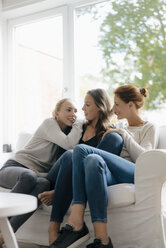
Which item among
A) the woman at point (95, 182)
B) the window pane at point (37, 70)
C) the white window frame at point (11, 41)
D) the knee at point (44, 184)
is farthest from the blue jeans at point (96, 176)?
the window pane at point (37, 70)

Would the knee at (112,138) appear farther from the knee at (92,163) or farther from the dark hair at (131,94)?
the dark hair at (131,94)

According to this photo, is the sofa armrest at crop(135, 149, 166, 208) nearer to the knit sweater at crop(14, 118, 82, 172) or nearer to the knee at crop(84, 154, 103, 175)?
the knee at crop(84, 154, 103, 175)

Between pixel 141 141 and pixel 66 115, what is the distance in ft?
1.97

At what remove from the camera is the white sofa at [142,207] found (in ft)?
5.58

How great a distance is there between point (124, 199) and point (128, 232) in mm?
186

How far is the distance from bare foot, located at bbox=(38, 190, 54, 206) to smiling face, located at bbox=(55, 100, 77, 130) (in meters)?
0.67

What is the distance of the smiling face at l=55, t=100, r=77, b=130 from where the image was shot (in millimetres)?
2477

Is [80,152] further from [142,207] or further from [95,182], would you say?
[142,207]

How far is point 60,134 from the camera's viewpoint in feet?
7.70

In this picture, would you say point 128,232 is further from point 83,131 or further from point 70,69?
point 70,69

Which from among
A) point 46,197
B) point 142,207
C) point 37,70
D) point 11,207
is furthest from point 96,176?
point 37,70

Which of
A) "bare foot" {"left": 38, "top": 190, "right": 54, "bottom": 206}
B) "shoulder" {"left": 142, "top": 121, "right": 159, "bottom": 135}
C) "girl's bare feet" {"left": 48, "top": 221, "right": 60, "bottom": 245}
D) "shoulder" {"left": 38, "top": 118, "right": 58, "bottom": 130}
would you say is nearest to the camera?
"girl's bare feet" {"left": 48, "top": 221, "right": 60, "bottom": 245}

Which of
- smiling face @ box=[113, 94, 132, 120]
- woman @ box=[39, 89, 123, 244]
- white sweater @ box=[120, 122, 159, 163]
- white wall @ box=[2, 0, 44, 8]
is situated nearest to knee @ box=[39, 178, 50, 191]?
woman @ box=[39, 89, 123, 244]

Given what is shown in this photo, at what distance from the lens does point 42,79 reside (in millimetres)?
3604
